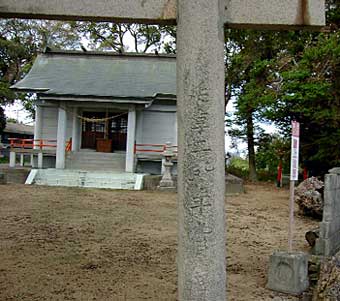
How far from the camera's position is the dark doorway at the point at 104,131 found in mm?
20609

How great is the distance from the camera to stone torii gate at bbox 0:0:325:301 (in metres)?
2.70

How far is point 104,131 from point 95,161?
220cm

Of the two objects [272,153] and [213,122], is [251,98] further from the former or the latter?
[213,122]

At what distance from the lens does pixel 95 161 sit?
62.4ft

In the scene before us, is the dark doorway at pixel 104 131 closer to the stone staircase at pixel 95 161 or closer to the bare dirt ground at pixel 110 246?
the stone staircase at pixel 95 161

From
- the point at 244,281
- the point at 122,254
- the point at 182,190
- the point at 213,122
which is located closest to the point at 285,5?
the point at 213,122

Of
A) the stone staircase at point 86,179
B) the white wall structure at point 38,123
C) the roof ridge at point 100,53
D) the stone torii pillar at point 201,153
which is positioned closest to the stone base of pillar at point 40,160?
the stone staircase at point 86,179

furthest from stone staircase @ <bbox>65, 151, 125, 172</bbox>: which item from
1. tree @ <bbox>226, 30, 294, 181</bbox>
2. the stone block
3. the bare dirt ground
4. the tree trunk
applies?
the stone block

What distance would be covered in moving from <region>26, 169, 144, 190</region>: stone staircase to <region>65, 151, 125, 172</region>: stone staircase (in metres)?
1.24

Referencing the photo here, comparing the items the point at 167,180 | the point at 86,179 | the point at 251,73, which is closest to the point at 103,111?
the point at 86,179

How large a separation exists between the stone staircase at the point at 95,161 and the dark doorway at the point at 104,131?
1.33 m

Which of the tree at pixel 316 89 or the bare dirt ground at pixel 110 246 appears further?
the tree at pixel 316 89

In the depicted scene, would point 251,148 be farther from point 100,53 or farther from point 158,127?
point 100,53

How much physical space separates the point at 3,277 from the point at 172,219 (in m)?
5.39
